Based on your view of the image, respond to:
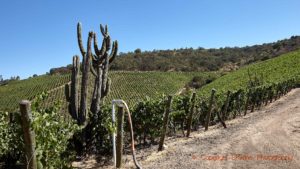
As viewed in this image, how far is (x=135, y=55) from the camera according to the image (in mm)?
131750

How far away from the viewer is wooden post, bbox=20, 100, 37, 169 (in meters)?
5.32

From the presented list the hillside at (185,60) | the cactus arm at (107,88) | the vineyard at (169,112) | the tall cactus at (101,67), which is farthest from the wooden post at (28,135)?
the hillside at (185,60)

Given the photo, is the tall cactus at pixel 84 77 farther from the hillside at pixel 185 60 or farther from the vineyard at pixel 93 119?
the hillside at pixel 185 60

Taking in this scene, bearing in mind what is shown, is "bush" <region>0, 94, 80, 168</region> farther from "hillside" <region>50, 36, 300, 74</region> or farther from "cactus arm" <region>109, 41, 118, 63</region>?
"hillside" <region>50, 36, 300, 74</region>

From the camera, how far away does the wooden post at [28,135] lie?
532cm

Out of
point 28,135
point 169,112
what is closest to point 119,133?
point 169,112

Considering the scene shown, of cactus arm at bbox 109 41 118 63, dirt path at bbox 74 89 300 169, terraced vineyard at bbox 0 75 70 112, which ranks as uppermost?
cactus arm at bbox 109 41 118 63

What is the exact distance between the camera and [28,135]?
537 centimetres

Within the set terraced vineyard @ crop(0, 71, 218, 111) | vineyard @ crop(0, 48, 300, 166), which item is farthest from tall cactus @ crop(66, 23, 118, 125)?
terraced vineyard @ crop(0, 71, 218, 111)

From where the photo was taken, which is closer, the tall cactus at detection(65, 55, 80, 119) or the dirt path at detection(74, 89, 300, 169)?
the dirt path at detection(74, 89, 300, 169)

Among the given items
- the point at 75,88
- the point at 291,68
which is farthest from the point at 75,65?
the point at 291,68

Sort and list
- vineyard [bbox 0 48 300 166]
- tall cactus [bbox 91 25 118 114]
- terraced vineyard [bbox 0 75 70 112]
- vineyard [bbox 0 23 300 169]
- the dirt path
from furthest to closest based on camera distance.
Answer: terraced vineyard [bbox 0 75 70 112] < tall cactus [bbox 91 25 118 114] < the dirt path < vineyard [bbox 0 48 300 166] < vineyard [bbox 0 23 300 169]

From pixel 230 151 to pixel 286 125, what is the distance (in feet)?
16.7

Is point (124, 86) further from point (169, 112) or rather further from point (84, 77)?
point (169, 112)
